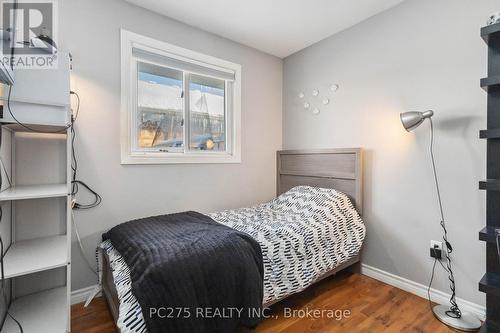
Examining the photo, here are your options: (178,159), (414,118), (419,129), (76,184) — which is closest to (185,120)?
(178,159)

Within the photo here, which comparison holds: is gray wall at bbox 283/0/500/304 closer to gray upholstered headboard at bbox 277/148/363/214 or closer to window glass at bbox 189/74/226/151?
gray upholstered headboard at bbox 277/148/363/214

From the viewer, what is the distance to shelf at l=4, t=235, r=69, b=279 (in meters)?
1.32

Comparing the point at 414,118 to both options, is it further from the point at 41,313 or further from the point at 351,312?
the point at 41,313

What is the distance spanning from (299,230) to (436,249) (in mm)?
1102

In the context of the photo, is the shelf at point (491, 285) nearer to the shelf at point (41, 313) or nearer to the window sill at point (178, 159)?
the window sill at point (178, 159)

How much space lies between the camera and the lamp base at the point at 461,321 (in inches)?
63.8

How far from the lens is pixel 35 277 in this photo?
71.1 inches

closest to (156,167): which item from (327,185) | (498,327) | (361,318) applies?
(327,185)

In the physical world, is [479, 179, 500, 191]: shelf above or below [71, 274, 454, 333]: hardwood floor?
above

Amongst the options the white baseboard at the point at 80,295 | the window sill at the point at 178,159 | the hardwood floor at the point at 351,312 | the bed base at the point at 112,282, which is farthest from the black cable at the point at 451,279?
the white baseboard at the point at 80,295

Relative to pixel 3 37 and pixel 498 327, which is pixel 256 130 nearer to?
pixel 3 37

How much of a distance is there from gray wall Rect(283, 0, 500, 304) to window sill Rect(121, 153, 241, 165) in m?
1.11

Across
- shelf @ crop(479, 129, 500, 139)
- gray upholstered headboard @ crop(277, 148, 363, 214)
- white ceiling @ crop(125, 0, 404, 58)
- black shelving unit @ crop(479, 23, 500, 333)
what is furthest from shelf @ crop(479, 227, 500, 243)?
white ceiling @ crop(125, 0, 404, 58)

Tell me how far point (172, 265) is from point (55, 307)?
104 cm
